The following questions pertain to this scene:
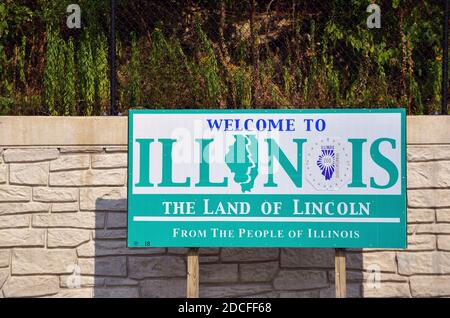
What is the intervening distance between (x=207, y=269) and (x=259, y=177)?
1191 millimetres

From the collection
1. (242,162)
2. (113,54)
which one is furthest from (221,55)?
(242,162)

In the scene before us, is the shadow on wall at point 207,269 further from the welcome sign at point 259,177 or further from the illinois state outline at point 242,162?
the illinois state outline at point 242,162

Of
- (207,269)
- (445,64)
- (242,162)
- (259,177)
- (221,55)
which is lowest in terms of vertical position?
(207,269)

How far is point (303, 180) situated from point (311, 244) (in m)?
0.48

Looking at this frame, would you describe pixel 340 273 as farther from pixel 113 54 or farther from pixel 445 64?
pixel 113 54

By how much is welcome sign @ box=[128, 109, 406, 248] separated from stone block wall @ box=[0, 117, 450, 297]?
838mm

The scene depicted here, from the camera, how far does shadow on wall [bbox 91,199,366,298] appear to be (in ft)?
24.3

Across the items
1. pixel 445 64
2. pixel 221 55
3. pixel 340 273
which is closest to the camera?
pixel 340 273

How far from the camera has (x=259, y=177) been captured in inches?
262

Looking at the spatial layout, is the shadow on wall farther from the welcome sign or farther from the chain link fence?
the chain link fence

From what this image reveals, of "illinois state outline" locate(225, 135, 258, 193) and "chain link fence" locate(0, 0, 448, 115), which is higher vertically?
"chain link fence" locate(0, 0, 448, 115)

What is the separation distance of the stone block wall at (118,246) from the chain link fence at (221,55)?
0.73m

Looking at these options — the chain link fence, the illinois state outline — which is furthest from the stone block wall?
the illinois state outline
